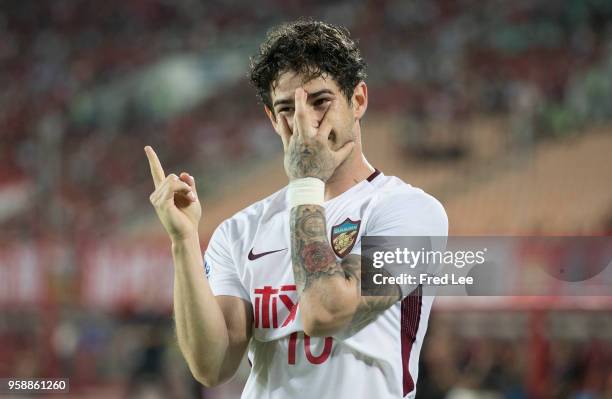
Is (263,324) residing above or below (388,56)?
below

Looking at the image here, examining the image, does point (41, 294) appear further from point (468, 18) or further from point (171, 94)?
point (468, 18)

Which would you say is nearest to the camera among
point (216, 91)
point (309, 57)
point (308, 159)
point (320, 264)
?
point (320, 264)

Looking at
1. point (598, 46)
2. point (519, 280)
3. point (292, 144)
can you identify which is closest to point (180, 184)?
point (292, 144)

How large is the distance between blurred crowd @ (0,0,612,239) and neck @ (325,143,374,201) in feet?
37.3

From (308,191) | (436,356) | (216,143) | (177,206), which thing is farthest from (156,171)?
(216,143)

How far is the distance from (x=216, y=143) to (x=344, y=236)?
50.0 ft

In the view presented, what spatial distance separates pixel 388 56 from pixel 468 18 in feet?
5.37

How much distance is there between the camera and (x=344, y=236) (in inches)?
97.5

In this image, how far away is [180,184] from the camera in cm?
244

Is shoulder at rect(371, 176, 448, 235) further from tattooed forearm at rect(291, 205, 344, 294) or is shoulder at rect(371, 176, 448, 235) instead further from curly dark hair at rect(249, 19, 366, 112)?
curly dark hair at rect(249, 19, 366, 112)

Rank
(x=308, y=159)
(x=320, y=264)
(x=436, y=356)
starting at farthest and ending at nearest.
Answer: (x=436, y=356)
(x=308, y=159)
(x=320, y=264)

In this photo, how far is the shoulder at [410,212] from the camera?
2459mm

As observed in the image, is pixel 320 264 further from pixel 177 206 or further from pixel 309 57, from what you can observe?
pixel 309 57

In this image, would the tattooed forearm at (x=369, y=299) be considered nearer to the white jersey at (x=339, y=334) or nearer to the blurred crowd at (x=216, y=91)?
the white jersey at (x=339, y=334)
